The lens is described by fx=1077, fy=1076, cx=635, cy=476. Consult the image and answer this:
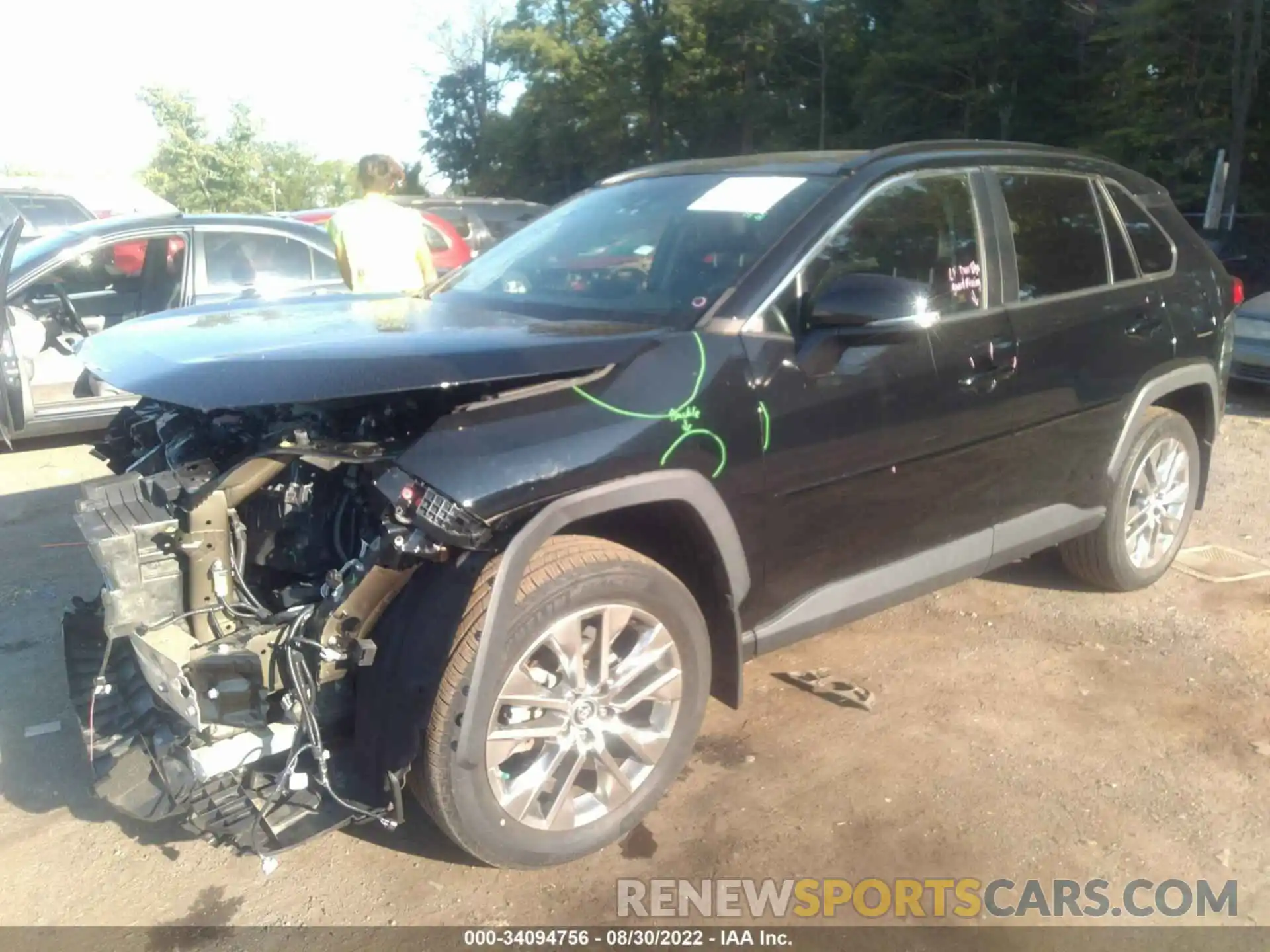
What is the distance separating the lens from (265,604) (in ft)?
9.45

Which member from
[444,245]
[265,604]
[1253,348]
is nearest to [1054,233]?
[265,604]

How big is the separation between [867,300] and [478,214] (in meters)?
10.4

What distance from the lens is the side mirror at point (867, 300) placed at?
3.06m

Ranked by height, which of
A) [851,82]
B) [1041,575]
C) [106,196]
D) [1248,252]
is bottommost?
[1041,575]

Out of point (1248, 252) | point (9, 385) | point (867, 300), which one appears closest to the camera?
point (867, 300)

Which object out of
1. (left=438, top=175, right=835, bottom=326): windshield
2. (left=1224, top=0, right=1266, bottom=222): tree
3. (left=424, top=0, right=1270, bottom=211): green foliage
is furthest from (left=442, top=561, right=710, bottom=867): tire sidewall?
(left=424, top=0, right=1270, bottom=211): green foliage

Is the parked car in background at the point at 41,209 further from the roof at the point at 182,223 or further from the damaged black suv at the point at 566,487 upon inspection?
the damaged black suv at the point at 566,487

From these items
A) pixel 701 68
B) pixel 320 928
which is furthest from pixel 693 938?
pixel 701 68

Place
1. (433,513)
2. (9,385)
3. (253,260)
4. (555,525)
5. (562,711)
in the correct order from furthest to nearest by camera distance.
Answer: (253,260) → (9,385) → (562,711) → (555,525) → (433,513)

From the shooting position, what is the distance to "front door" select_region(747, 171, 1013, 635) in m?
3.14

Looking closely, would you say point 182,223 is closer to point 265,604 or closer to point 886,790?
point 265,604

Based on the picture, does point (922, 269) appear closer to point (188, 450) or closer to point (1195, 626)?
point (1195, 626)

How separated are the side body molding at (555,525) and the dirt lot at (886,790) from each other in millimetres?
641

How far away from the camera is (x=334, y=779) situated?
2.70 metres
